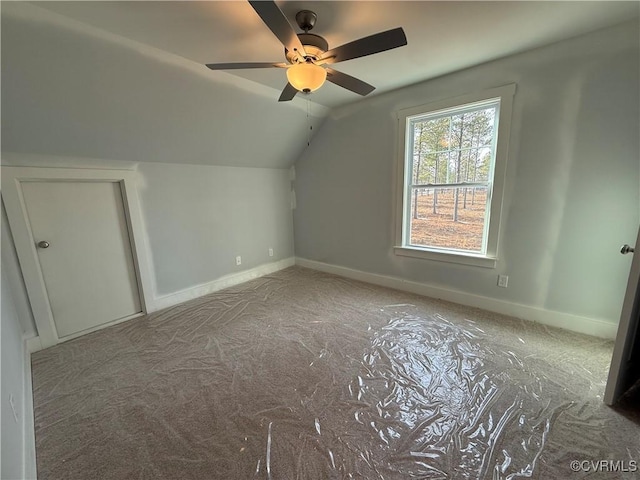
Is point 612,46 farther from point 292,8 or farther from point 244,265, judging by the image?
point 244,265

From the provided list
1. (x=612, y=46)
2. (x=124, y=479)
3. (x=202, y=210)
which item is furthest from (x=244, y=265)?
(x=612, y=46)

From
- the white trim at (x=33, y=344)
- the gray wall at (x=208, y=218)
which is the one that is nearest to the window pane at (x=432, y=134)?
the gray wall at (x=208, y=218)

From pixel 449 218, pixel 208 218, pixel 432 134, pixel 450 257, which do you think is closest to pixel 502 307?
pixel 450 257

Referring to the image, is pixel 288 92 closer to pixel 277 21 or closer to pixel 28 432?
pixel 277 21

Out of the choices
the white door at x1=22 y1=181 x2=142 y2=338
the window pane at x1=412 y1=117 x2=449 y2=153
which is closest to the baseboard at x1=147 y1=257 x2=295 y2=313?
the white door at x1=22 y1=181 x2=142 y2=338

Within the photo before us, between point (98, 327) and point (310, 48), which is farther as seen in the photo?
point (98, 327)

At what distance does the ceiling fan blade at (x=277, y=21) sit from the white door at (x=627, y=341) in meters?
2.20

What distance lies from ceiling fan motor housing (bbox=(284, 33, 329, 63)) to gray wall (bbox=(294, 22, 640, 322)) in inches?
66.2

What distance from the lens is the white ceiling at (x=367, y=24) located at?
1644mm

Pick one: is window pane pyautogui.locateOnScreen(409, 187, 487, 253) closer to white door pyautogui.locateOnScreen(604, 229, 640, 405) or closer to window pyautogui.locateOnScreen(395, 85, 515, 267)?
window pyautogui.locateOnScreen(395, 85, 515, 267)

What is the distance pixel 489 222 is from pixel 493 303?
877mm

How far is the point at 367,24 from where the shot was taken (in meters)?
1.84

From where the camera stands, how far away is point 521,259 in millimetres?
2584

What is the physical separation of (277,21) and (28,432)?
2536 millimetres
